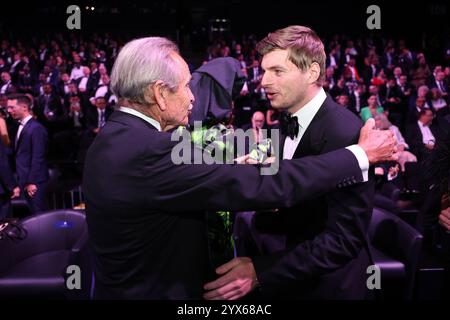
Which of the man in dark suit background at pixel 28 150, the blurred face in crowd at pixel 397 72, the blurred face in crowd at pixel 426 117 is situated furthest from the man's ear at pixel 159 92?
the blurred face in crowd at pixel 397 72

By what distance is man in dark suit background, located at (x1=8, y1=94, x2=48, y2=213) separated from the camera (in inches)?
205

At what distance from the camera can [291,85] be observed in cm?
169

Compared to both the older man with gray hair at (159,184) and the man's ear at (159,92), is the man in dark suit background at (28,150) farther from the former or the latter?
the man's ear at (159,92)

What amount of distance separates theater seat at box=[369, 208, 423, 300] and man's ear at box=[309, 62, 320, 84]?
1.48 m

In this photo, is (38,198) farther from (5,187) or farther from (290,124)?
(290,124)

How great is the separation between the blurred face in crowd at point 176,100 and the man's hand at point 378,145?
58 cm

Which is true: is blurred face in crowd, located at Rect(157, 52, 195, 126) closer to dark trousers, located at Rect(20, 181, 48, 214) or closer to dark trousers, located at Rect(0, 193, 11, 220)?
dark trousers, located at Rect(0, 193, 11, 220)

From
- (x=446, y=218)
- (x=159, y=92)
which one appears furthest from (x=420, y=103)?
(x=159, y=92)

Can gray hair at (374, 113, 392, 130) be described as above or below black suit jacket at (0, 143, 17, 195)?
above

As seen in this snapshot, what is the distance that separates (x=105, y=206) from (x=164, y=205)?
0.64ft

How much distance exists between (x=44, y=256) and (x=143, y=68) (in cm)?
253

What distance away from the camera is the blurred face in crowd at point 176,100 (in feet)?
4.63

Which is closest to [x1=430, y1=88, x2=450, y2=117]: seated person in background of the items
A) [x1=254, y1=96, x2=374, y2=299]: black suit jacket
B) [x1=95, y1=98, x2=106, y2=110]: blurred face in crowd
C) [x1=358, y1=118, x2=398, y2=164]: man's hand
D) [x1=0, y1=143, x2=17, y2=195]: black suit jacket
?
[x1=95, y1=98, x2=106, y2=110]: blurred face in crowd

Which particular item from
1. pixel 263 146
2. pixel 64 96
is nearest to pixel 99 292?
pixel 263 146
